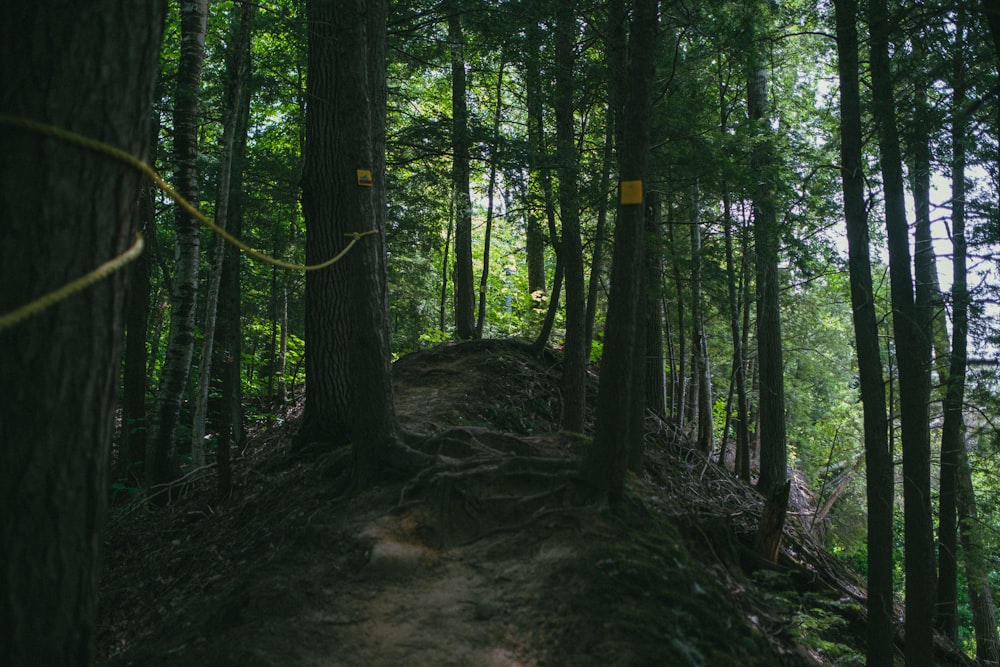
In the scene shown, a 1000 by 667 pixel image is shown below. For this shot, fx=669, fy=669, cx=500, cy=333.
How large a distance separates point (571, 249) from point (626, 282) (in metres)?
3.96

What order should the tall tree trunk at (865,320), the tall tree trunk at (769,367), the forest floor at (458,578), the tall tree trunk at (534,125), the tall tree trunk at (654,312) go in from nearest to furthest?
the forest floor at (458,578) → the tall tree trunk at (865,320) → the tall tree trunk at (534,125) → the tall tree trunk at (654,312) → the tall tree trunk at (769,367)

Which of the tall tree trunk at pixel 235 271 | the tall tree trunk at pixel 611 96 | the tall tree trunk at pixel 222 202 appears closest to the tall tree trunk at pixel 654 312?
the tall tree trunk at pixel 611 96

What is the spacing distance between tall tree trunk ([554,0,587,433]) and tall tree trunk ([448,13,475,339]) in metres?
1.35

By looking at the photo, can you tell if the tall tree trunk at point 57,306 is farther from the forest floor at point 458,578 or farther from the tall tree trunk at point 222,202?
the tall tree trunk at point 222,202

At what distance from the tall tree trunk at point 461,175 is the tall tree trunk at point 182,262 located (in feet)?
11.2

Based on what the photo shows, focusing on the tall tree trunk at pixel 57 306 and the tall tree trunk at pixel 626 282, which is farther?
the tall tree trunk at pixel 626 282

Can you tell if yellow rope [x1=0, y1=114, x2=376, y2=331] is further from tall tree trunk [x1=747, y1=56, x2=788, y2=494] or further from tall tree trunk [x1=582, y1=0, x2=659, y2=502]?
tall tree trunk [x1=747, y1=56, x2=788, y2=494]

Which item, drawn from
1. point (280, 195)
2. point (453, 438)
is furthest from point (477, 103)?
point (453, 438)

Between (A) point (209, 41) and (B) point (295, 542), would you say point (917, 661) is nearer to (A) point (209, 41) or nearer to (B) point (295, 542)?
(B) point (295, 542)

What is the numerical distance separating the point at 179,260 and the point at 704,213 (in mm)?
8839

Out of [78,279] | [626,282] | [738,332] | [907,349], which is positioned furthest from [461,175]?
[78,279]

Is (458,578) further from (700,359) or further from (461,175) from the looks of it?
(700,359)

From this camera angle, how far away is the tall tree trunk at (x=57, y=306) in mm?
1794

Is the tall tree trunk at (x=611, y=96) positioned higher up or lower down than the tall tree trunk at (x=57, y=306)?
higher up
